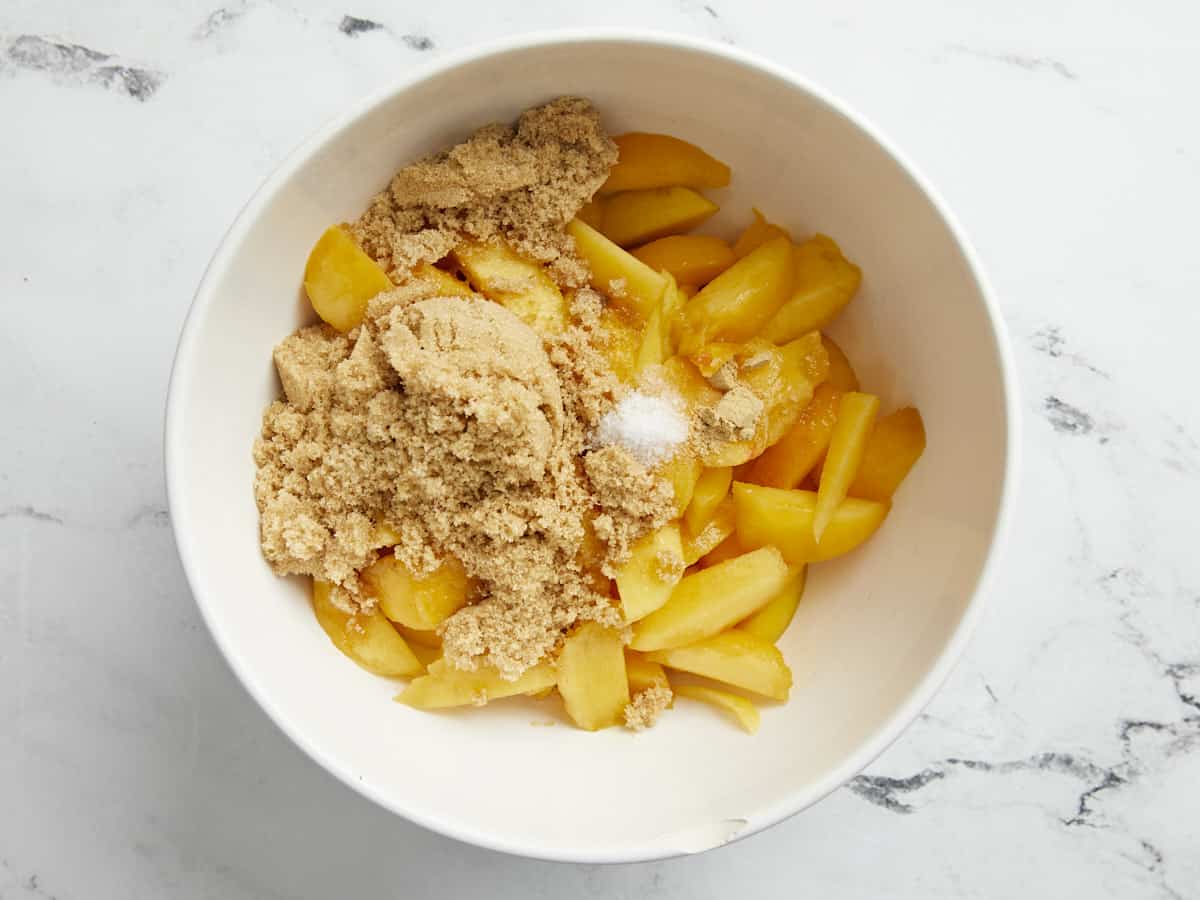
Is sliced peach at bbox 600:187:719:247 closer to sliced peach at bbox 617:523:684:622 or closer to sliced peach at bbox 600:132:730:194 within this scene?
sliced peach at bbox 600:132:730:194

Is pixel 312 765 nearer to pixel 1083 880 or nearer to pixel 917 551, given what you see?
pixel 917 551

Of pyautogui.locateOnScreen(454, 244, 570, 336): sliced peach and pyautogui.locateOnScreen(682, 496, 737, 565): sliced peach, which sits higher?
pyautogui.locateOnScreen(454, 244, 570, 336): sliced peach

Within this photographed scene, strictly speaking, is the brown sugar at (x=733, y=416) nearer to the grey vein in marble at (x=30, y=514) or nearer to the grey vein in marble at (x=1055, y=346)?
the grey vein in marble at (x=1055, y=346)

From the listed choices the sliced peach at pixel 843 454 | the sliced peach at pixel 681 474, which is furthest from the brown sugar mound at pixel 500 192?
the sliced peach at pixel 843 454

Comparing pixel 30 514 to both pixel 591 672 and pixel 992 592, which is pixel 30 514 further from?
pixel 992 592

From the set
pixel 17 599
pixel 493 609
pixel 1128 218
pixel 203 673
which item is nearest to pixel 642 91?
pixel 493 609

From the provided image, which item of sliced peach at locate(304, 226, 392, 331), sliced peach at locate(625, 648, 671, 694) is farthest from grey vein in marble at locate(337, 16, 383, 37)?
sliced peach at locate(625, 648, 671, 694)
